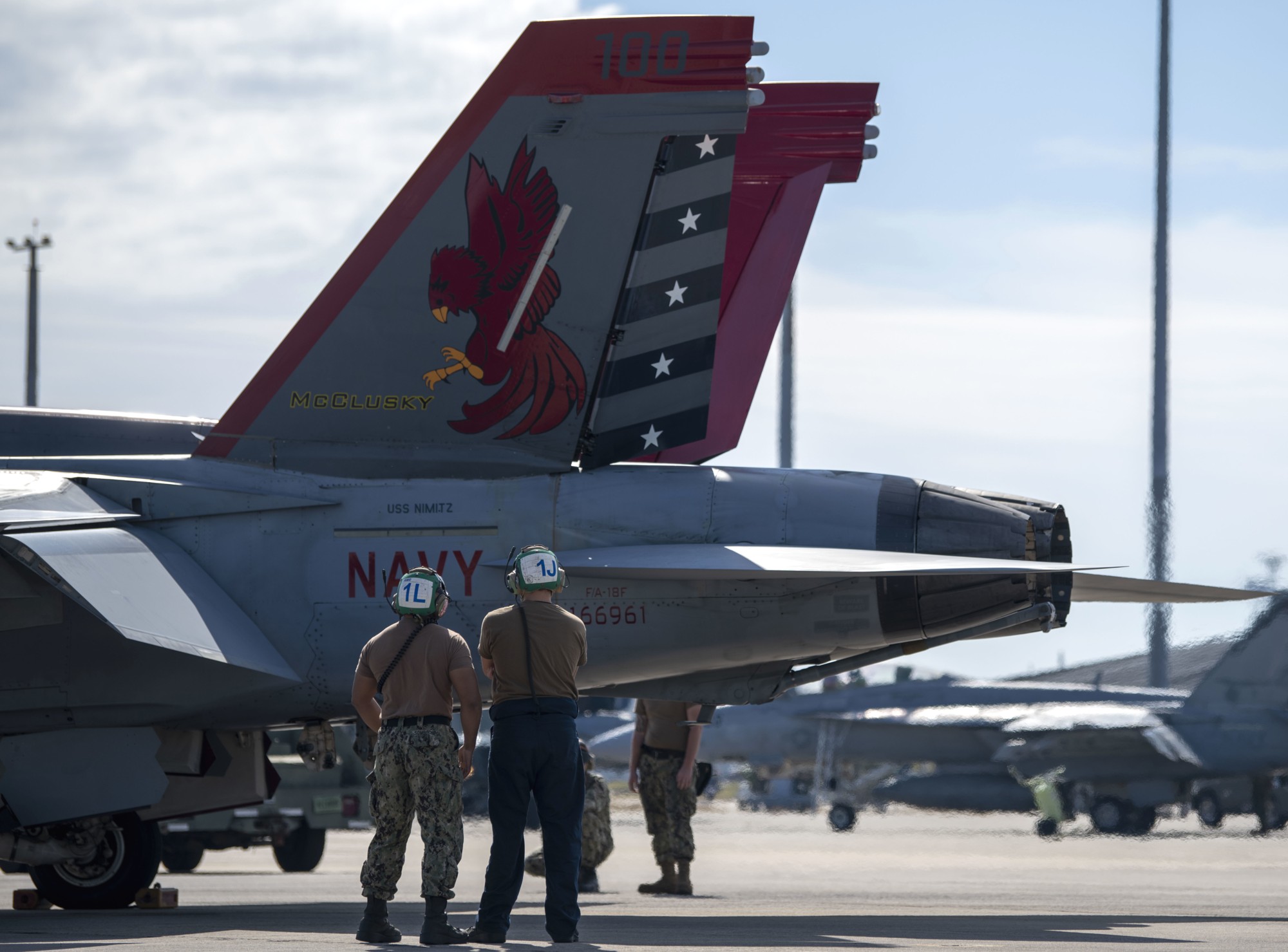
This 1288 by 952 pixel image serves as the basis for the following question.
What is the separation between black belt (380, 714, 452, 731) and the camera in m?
7.80

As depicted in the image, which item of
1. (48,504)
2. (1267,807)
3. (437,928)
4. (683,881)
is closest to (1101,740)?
(1267,807)

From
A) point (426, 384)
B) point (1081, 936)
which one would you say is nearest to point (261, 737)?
point (426, 384)

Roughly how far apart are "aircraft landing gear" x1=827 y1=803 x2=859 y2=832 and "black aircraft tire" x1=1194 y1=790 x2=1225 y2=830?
6.44m

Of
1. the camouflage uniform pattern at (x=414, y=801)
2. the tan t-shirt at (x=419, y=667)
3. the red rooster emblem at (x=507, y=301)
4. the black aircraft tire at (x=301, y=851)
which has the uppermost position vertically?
the red rooster emblem at (x=507, y=301)

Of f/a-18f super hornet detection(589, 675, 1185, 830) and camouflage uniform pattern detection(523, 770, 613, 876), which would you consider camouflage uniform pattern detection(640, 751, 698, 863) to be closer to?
camouflage uniform pattern detection(523, 770, 613, 876)

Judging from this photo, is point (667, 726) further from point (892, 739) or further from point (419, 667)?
point (892, 739)

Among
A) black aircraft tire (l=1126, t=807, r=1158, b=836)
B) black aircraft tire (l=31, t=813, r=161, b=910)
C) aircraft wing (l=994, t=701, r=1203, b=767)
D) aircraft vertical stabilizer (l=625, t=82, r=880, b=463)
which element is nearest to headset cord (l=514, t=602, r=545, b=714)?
black aircraft tire (l=31, t=813, r=161, b=910)

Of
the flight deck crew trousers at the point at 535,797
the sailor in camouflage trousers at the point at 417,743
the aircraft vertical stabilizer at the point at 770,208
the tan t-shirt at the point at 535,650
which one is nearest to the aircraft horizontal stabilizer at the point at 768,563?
the tan t-shirt at the point at 535,650

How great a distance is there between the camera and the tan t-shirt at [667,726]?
487 inches

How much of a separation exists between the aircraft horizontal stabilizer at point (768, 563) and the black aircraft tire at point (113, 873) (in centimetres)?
344

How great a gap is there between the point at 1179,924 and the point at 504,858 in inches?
162

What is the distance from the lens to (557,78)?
34.7 ft

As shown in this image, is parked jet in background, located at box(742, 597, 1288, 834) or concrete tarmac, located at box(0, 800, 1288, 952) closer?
concrete tarmac, located at box(0, 800, 1288, 952)

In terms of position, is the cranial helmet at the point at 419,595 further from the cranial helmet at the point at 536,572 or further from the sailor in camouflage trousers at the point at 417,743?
the cranial helmet at the point at 536,572
